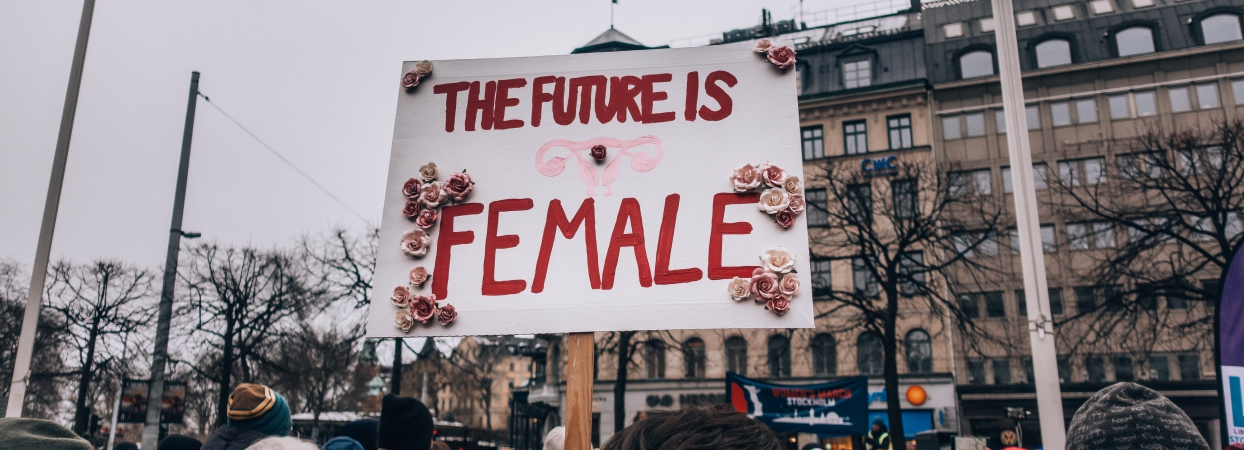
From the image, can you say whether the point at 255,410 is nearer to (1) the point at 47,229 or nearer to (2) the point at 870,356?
(1) the point at 47,229

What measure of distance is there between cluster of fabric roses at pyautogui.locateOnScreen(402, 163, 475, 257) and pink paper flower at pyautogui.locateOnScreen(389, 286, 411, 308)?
18 cm

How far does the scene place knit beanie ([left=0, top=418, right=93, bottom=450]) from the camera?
7.95 ft

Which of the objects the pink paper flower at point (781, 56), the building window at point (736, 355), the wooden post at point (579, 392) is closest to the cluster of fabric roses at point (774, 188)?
the pink paper flower at point (781, 56)

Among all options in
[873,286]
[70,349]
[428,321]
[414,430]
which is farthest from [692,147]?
[873,286]

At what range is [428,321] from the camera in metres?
3.80

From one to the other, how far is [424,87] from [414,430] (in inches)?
69.4

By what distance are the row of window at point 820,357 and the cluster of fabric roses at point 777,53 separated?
83.1 ft

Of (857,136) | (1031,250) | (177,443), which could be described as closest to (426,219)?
(177,443)

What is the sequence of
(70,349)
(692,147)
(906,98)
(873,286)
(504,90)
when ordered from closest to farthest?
(692,147)
(504,90)
(70,349)
(873,286)
(906,98)

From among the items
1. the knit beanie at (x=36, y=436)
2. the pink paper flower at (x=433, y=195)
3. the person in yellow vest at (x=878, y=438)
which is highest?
the pink paper flower at (x=433, y=195)

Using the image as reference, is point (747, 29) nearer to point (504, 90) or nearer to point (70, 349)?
point (70, 349)

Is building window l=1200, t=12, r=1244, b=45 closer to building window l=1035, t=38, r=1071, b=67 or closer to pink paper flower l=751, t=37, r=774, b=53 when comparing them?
building window l=1035, t=38, r=1071, b=67

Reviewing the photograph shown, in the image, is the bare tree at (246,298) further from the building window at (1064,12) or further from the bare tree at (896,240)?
the building window at (1064,12)

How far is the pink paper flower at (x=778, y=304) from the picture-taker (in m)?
3.55
